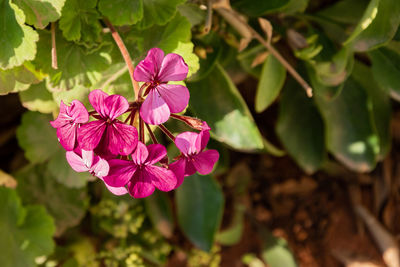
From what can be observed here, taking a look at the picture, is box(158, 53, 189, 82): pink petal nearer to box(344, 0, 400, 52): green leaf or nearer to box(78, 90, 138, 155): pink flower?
box(78, 90, 138, 155): pink flower

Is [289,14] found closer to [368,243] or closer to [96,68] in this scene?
[96,68]

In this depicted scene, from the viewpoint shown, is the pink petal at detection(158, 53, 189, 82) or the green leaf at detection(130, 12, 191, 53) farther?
the green leaf at detection(130, 12, 191, 53)

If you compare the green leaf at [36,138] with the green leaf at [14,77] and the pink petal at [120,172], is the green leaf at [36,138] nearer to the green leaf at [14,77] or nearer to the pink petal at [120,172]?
the green leaf at [14,77]

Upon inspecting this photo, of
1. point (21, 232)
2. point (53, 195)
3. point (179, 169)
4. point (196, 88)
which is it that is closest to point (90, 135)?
point (179, 169)

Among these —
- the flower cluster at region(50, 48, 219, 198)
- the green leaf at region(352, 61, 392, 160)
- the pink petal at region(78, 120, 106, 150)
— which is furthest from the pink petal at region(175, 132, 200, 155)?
the green leaf at region(352, 61, 392, 160)

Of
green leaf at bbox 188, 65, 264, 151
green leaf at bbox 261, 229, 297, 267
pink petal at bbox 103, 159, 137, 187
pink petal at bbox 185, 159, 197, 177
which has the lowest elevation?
green leaf at bbox 261, 229, 297, 267

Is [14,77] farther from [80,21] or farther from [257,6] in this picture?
[257,6]

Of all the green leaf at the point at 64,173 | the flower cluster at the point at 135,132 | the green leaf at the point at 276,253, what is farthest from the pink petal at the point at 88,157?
the green leaf at the point at 276,253

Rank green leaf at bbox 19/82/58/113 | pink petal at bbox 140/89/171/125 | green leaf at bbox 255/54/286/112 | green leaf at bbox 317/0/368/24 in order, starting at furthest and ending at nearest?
green leaf at bbox 317/0/368/24 < green leaf at bbox 255/54/286/112 < green leaf at bbox 19/82/58/113 < pink petal at bbox 140/89/171/125

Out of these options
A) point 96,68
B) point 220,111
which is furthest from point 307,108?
point 96,68
